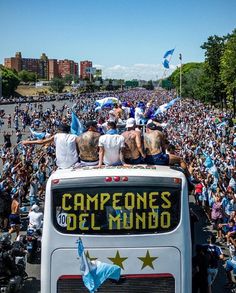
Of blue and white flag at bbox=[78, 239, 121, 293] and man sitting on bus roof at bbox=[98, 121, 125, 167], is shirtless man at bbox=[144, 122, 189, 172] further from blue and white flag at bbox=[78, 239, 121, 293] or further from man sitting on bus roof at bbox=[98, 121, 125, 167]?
blue and white flag at bbox=[78, 239, 121, 293]

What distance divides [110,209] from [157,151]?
61.8 inches

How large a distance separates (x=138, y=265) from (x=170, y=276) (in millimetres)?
456

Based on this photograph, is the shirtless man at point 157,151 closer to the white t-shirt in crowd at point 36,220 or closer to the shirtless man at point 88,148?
the shirtless man at point 88,148

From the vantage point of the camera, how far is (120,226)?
6.57 m

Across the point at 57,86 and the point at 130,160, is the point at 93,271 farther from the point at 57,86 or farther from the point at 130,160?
the point at 57,86

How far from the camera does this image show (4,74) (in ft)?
393

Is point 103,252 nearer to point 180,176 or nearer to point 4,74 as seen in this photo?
point 180,176

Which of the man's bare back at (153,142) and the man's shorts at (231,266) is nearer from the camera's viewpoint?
the man's bare back at (153,142)

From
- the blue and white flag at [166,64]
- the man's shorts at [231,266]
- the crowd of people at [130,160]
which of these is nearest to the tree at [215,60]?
the crowd of people at [130,160]

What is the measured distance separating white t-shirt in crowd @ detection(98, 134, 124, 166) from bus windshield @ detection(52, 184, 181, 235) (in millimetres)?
806

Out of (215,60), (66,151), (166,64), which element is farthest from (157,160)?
(215,60)

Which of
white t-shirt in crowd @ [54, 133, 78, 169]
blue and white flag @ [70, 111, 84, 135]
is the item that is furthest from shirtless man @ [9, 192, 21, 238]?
white t-shirt in crowd @ [54, 133, 78, 169]

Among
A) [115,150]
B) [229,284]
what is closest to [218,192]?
[229,284]

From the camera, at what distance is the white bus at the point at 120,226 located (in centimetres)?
653
